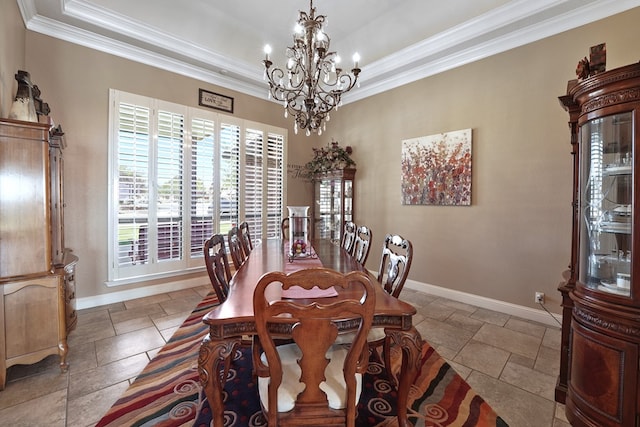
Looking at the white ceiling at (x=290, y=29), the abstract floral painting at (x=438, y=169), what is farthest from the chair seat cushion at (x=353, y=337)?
the white ceiling at (x=290, y=29)

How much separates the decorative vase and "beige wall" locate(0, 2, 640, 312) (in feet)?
0.58

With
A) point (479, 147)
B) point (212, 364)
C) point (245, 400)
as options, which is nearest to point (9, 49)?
point (212, 364)

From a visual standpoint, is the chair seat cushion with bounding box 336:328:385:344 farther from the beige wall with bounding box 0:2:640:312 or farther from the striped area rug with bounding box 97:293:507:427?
the beige wall with bounding box 0:2:640:312

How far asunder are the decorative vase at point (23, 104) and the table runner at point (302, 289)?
2.34 metres

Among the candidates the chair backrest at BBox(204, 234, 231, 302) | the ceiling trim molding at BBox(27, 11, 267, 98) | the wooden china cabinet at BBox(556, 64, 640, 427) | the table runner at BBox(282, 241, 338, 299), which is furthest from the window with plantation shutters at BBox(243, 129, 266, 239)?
the wooden china cabinet at BBox(556, 64, 640, 427)

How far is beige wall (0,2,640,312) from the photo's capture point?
2896 millimetres

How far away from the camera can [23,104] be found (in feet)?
7.04

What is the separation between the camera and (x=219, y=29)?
395cm

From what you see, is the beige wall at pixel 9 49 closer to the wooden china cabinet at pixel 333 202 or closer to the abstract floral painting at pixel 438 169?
the wooden china cabinet at pixel 333 202

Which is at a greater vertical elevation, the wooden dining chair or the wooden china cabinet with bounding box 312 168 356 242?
the wooden china cabinet with bounding box 312 168 356 242

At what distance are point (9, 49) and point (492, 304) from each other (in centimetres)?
562

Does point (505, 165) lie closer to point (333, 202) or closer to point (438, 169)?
point (438, 169)

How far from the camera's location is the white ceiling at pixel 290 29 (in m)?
2.92

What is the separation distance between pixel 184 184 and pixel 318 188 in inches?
93.8
